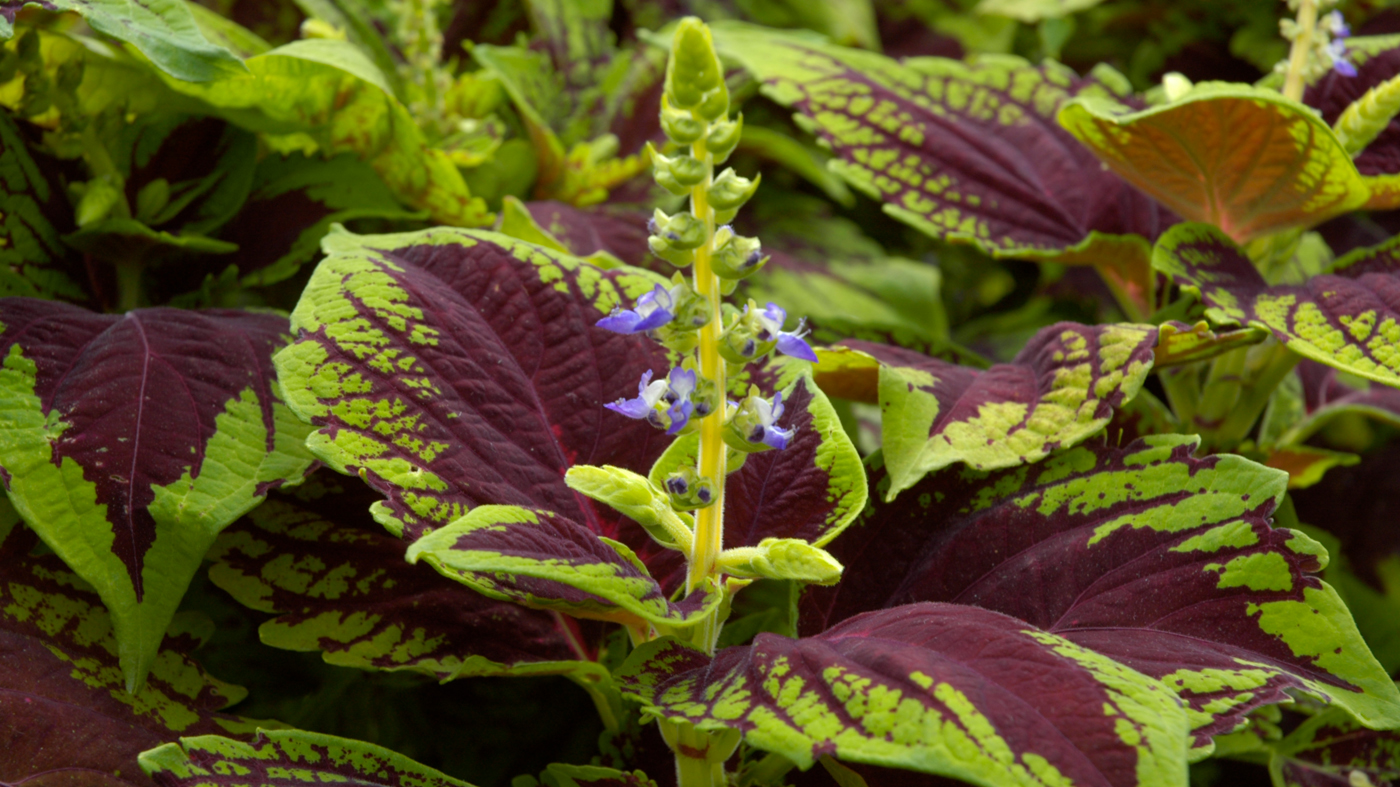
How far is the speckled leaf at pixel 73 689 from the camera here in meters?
0.65

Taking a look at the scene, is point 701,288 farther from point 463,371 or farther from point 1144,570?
point 1144,570

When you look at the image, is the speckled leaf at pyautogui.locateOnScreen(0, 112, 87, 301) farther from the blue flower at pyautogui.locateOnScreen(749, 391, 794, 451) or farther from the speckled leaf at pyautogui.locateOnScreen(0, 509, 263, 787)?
the blue flower at pyautogui.locateOnScreen(749, 391, 794, 451)

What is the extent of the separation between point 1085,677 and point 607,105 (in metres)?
1.01

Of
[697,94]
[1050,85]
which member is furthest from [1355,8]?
[697,94]

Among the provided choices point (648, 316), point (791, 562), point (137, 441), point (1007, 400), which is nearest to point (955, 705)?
point (791, 562)

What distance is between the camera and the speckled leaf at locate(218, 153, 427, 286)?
0.97 meters

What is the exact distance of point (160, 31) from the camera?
2.43ft

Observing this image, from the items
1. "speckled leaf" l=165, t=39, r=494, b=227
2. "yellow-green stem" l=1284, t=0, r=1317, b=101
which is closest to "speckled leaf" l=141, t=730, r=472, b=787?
"speckled leaf" l=165, t=39, r=494, b=227

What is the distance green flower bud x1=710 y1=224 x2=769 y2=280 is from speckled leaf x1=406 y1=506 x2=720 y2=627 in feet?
0.56

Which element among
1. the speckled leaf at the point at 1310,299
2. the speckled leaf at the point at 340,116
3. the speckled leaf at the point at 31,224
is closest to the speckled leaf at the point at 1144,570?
the speckled leaf at the point at 1310,299

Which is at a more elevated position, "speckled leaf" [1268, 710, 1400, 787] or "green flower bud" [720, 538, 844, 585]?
"green flower bud" [720, 538, 844, 585]

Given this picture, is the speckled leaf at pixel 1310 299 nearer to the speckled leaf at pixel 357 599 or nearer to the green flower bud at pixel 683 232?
the green flower bud at pixel 683 232

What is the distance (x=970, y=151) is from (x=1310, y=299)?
13.3 inches

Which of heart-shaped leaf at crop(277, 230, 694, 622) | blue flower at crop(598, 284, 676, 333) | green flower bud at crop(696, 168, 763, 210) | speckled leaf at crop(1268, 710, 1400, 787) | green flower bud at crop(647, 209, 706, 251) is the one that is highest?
green flower bud at crop(696, 168, 763, 210)
